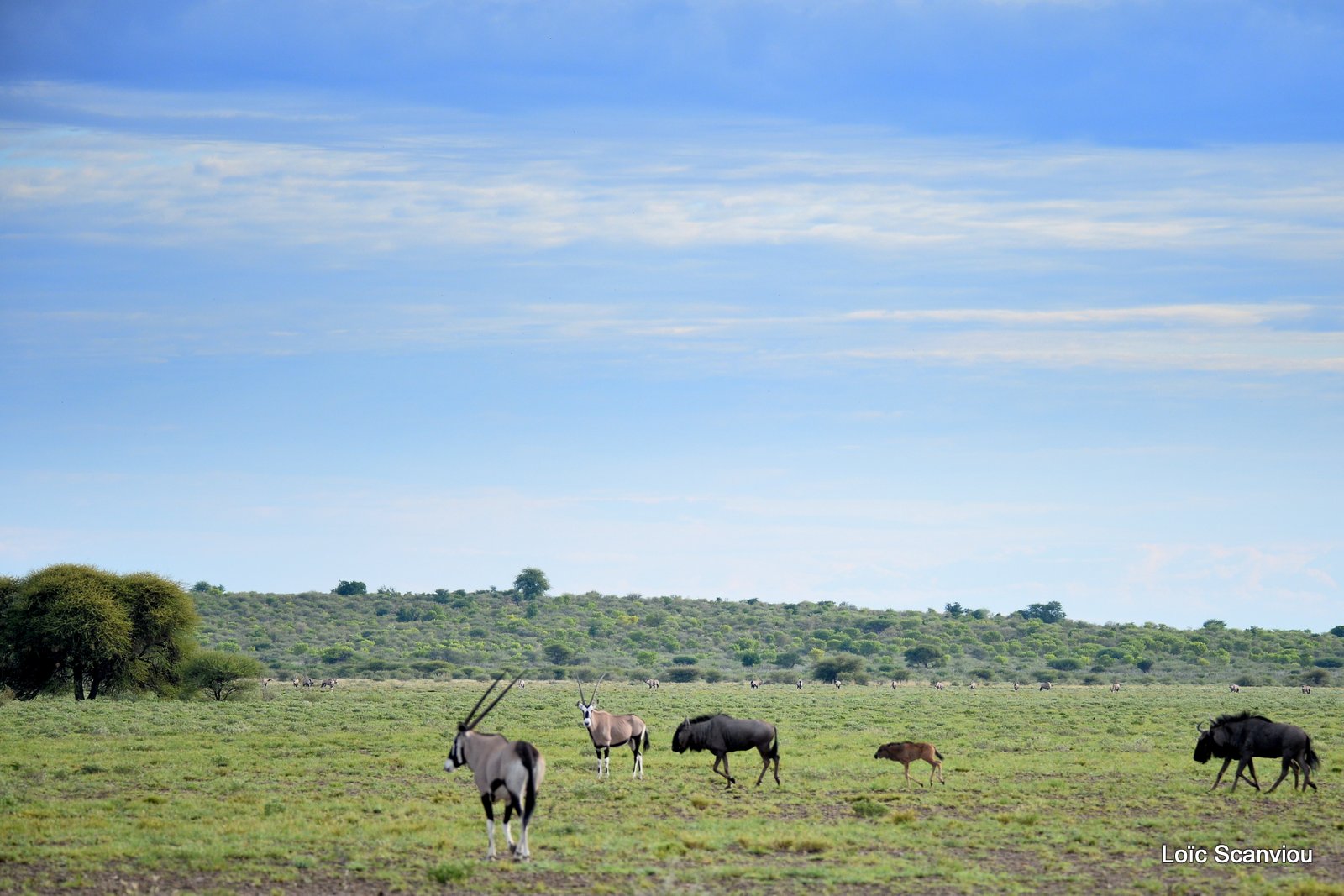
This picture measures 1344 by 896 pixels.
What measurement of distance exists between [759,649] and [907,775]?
94.6 metres

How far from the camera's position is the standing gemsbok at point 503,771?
15461 mm

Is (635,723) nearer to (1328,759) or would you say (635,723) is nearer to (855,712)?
(1328,759)

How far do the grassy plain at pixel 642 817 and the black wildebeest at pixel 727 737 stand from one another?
71cm

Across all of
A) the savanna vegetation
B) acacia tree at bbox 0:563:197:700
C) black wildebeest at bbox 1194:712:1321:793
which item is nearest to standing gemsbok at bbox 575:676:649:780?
black wildebeest at bbox 1194:712:1321:793

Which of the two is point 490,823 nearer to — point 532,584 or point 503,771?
point 503,771

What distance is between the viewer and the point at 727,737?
77.9 feet

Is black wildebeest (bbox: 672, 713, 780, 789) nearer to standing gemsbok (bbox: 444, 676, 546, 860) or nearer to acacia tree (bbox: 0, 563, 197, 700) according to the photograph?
standing gemsbok (bbox: 444, 676, 546, 860)

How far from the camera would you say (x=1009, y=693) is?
7031cm

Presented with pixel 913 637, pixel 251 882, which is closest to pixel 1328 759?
pixel 251 882

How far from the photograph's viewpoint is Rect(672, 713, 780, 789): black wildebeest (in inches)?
934

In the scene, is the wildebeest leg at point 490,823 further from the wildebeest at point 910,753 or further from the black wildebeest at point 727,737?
the wildebeest at point 910,753

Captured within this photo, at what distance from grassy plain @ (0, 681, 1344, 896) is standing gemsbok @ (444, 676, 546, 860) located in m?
0.58

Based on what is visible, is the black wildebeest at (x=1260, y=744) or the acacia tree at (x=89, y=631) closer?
the black wildebeest at (x=1260, y=744)

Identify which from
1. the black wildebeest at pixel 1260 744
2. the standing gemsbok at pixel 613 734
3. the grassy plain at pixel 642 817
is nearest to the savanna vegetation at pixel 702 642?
the grassy plain at pixel 642 817
